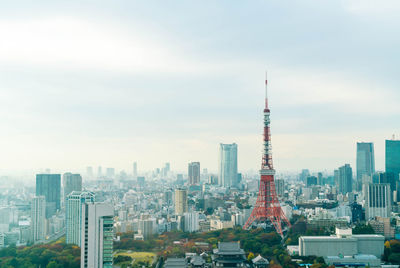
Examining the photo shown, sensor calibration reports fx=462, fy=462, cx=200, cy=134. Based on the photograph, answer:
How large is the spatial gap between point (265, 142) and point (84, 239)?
1088 centimetres

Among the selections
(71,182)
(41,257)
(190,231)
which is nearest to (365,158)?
(190,231)

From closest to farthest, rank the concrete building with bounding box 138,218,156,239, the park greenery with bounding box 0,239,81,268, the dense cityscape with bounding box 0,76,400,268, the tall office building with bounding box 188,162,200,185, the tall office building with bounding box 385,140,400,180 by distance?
the park greenery with bounding box 0,239,81,268 → the dense cityscape with bounding box 0,76,400,268 → the concrete building with bounding box 138,218,156,239 → the tall office building with bounding box 385,140,400,180 → the tall office building with bounding box 188,162,200,185

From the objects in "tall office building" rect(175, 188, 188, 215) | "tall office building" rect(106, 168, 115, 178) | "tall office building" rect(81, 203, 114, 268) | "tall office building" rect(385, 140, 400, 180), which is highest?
"tall office building" rect(385, 140, 400, 180)

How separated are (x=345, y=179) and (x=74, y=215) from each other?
26045 mm

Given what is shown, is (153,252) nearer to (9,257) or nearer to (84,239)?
(9,257)

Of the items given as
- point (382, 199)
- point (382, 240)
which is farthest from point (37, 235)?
point (382, 199)

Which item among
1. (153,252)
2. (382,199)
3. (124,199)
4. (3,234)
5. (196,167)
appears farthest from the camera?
(196,167)

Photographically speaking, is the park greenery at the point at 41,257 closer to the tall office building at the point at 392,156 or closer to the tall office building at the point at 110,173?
the tall office building at the point at 110,173

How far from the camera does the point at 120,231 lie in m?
17.1

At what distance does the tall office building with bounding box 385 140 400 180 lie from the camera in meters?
33.1

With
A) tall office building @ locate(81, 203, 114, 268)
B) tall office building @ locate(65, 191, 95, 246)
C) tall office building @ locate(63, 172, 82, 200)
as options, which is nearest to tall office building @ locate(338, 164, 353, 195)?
tall office building @ locate(63, 172, 82, 200)

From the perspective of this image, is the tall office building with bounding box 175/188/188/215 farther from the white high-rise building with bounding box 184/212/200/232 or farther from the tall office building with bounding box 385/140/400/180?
the tall office building with bounding box 385/140/400/180

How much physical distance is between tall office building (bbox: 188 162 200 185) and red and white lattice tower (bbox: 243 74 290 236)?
25.9 metres

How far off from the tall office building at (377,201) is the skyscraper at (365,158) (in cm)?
1939
